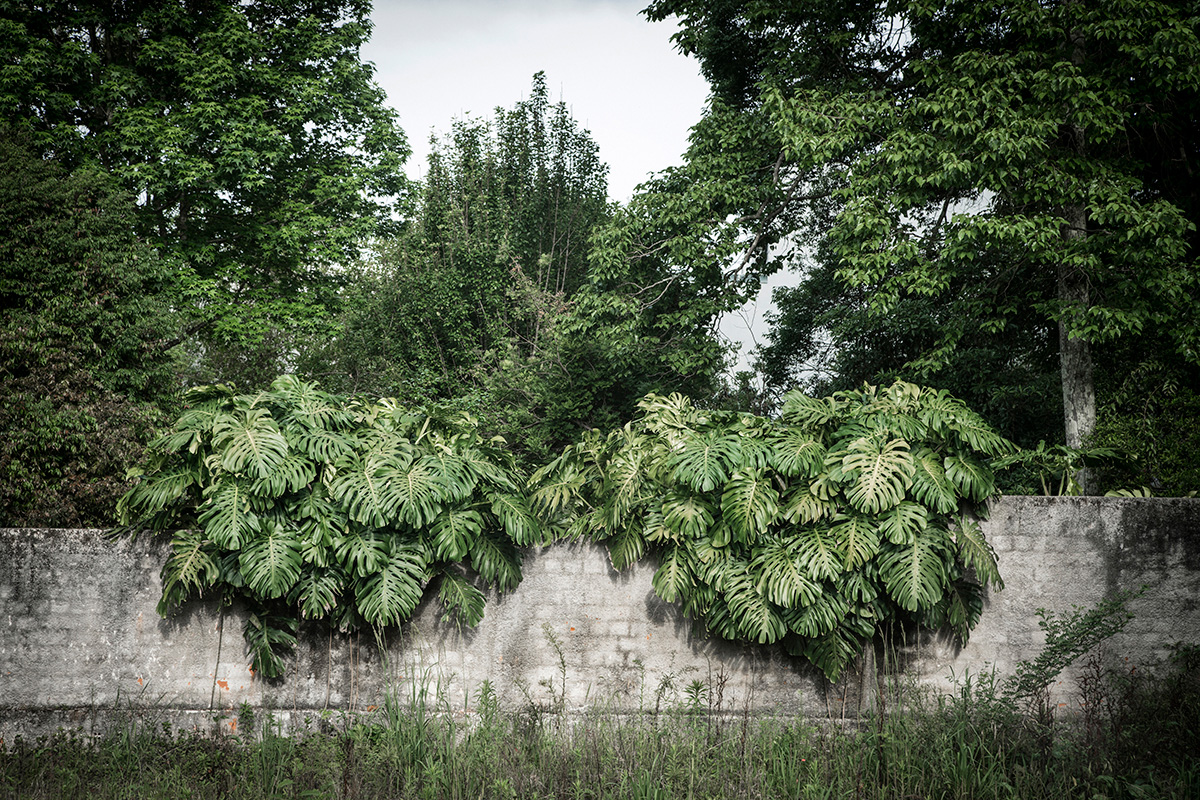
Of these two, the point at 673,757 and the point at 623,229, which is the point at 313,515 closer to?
the point at 673,757

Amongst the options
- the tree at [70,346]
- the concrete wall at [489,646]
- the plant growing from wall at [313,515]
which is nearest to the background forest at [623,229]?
the tree at [70,346]

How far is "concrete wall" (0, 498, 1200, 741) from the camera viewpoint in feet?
16.0

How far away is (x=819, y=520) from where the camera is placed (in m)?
4.71

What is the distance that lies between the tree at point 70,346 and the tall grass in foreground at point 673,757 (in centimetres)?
352

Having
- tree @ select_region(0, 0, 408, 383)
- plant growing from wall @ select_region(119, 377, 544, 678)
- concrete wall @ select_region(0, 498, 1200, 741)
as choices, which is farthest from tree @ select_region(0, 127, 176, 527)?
tree @ select_region(0, 0, 408, 383)

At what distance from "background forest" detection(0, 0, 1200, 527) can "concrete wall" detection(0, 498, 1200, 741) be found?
0.75 metres

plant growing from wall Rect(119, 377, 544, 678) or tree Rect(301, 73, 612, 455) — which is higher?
tree Rect(301, 73, 612, 455)

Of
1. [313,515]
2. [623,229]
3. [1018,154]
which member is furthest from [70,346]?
[1018,154]

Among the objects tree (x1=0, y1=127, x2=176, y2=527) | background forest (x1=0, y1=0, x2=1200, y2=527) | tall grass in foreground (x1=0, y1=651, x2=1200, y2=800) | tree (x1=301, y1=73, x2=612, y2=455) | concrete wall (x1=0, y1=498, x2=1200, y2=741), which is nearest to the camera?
tall grass in foreground (x1=0, y1=651, x2=1200, y2=800)

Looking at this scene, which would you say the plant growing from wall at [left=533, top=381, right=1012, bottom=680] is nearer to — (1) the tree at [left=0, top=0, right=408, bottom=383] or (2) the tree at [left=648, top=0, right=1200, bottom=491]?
(2) the tree at [left=648, top=0, right=1200, bottom=491]

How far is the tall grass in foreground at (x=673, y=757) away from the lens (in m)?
3.78

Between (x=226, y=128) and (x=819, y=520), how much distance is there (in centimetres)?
1480

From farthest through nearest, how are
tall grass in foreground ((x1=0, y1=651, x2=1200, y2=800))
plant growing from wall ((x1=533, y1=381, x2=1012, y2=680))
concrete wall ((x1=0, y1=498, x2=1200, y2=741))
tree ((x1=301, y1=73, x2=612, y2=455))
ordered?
tree ((x1=301, y1=73, x2=612, y2=455))
concrete wall ((x1=0, y1=498, x2=1200, y2=741))
plant growing from wall ((x1=533, y1=381, x2=1012, y2=680))
tall grass in foreground ((x1=0, y1=651, x2=1200, y2=800))

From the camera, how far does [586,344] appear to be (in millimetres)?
14070
